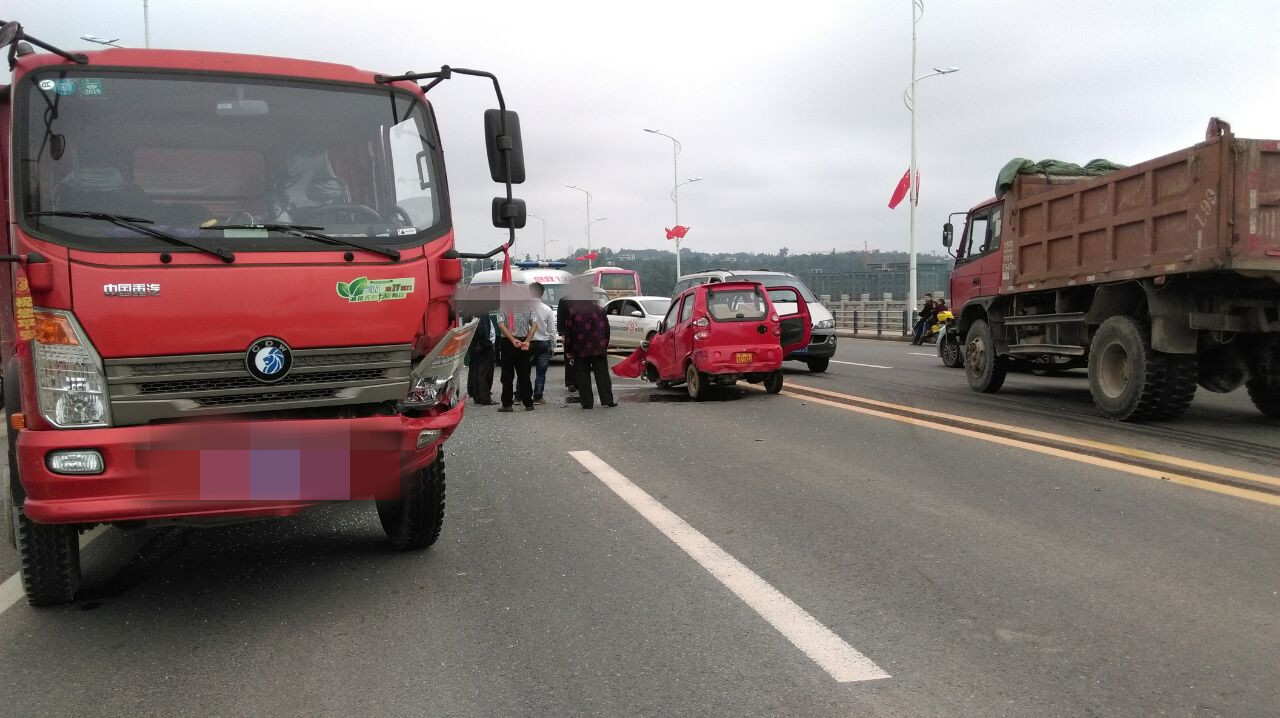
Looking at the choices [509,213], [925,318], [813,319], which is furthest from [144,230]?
[925,318]

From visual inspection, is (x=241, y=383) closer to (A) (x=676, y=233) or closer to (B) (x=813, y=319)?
(B) (x=813, y=319)

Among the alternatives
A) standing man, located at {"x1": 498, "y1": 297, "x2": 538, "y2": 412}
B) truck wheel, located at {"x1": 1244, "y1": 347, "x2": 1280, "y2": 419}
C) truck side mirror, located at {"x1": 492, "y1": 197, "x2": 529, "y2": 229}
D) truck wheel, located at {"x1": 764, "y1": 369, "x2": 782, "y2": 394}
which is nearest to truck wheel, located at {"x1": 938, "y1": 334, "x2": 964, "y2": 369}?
truck wheel, located at {"x1": 764, "y1": 369, "x2": 782, "y2": 394}

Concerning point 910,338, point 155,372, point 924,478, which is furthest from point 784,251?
point 155,372

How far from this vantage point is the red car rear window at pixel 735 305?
1253 cm

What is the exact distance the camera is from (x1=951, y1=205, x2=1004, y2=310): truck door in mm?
12805

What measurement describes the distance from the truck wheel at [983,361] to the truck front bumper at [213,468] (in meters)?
10.1

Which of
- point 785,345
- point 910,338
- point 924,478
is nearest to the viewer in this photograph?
point 924,478

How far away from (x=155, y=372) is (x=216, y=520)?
0.70 m

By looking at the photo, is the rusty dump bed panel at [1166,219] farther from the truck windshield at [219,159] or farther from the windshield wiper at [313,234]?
the windshield wiper at [313,234]

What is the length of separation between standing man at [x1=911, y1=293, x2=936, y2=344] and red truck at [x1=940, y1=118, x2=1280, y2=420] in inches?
546

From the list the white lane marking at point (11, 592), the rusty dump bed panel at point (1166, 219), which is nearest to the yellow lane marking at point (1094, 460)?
the rusty dump bed panel at point (1166, 219)

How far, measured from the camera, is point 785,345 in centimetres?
1465

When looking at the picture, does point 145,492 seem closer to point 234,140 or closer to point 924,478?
point 234,140

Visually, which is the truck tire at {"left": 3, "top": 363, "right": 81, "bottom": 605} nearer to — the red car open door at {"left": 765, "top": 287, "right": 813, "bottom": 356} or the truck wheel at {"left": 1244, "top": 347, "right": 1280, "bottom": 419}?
the truck wheel at {"left": 1244, "top": 347, "right": 1280, "bottom": 419}
